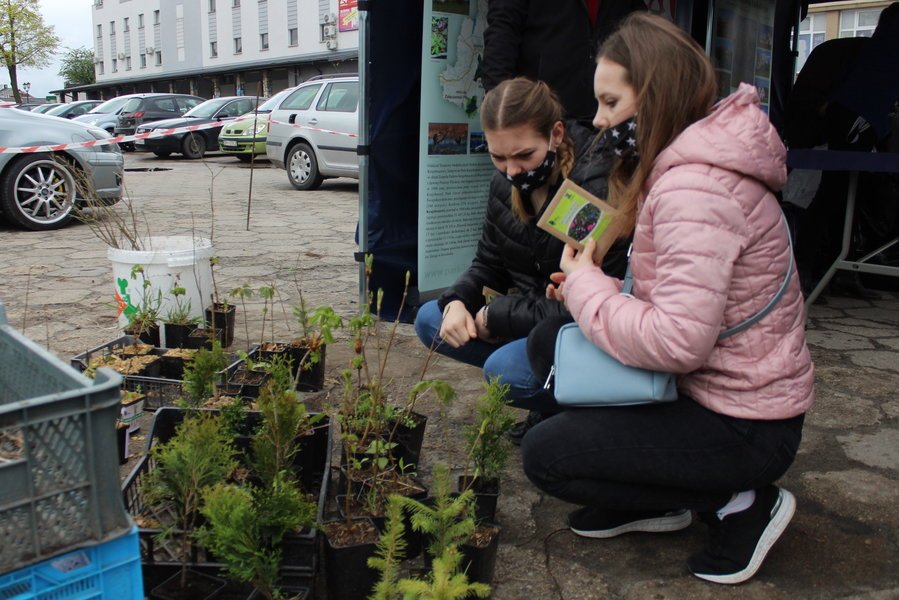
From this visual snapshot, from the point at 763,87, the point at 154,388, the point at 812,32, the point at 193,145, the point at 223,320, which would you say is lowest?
the point at 154,388

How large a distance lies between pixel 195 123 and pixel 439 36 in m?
15.2

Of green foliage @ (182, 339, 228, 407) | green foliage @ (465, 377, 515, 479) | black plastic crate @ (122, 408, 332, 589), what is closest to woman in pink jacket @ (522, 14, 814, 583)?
green foliage @ (465, 377, 515, 479)

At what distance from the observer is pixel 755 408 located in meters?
2.05

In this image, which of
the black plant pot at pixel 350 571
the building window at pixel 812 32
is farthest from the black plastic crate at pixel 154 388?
the building window at pixel 812 32

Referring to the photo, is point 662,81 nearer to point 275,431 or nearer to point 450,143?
point 275,431

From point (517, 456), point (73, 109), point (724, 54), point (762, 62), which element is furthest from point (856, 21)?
point (517, 456)

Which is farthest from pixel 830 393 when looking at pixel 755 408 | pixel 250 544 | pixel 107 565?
pixel 107 565

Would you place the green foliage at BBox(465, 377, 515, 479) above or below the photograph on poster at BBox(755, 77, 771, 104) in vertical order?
below

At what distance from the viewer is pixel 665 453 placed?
206 cm

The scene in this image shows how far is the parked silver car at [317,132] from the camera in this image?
36.4 feet

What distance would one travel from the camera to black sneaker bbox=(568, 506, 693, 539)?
2.46 m

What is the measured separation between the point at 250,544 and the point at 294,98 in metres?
10.8

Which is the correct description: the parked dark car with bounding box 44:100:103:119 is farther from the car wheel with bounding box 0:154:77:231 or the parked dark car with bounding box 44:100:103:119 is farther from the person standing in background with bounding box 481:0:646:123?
the person standing in background with bounding box 481:0:646:123

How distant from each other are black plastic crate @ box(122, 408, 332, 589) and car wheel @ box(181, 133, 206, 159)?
16679 millimetres
